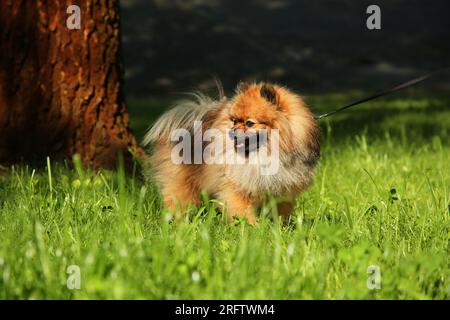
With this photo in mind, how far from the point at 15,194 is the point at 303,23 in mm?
15049

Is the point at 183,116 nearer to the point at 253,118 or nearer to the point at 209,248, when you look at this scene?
the point at 253,118

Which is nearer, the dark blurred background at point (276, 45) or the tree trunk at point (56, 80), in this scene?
the tree trunk at point (56, 80)

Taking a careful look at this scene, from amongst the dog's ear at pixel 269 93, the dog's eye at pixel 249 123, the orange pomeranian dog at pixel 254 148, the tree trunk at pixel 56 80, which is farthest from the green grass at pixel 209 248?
the dog's ear at pixel 269 93

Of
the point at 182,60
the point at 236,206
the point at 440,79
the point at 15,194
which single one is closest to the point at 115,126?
the point at 15,194

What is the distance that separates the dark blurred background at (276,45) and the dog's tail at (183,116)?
8.30 meters

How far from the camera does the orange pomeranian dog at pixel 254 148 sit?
12.8 feet

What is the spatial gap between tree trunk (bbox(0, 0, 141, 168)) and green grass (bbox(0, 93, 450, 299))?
414 mm

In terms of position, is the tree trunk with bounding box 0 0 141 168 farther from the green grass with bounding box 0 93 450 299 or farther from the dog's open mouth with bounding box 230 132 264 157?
the dog's open mouth with bounding box 230 132 264 157

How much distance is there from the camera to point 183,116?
4371 mm

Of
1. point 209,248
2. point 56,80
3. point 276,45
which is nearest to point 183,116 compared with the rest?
point 56,80

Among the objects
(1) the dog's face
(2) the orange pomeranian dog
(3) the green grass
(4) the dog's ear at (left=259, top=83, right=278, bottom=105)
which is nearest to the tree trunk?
(3) the green grass

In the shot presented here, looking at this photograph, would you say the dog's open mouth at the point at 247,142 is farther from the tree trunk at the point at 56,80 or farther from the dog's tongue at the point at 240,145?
the tree trunk at the point at 56,80

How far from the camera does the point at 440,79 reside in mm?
14742

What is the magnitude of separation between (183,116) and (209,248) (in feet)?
5.12
